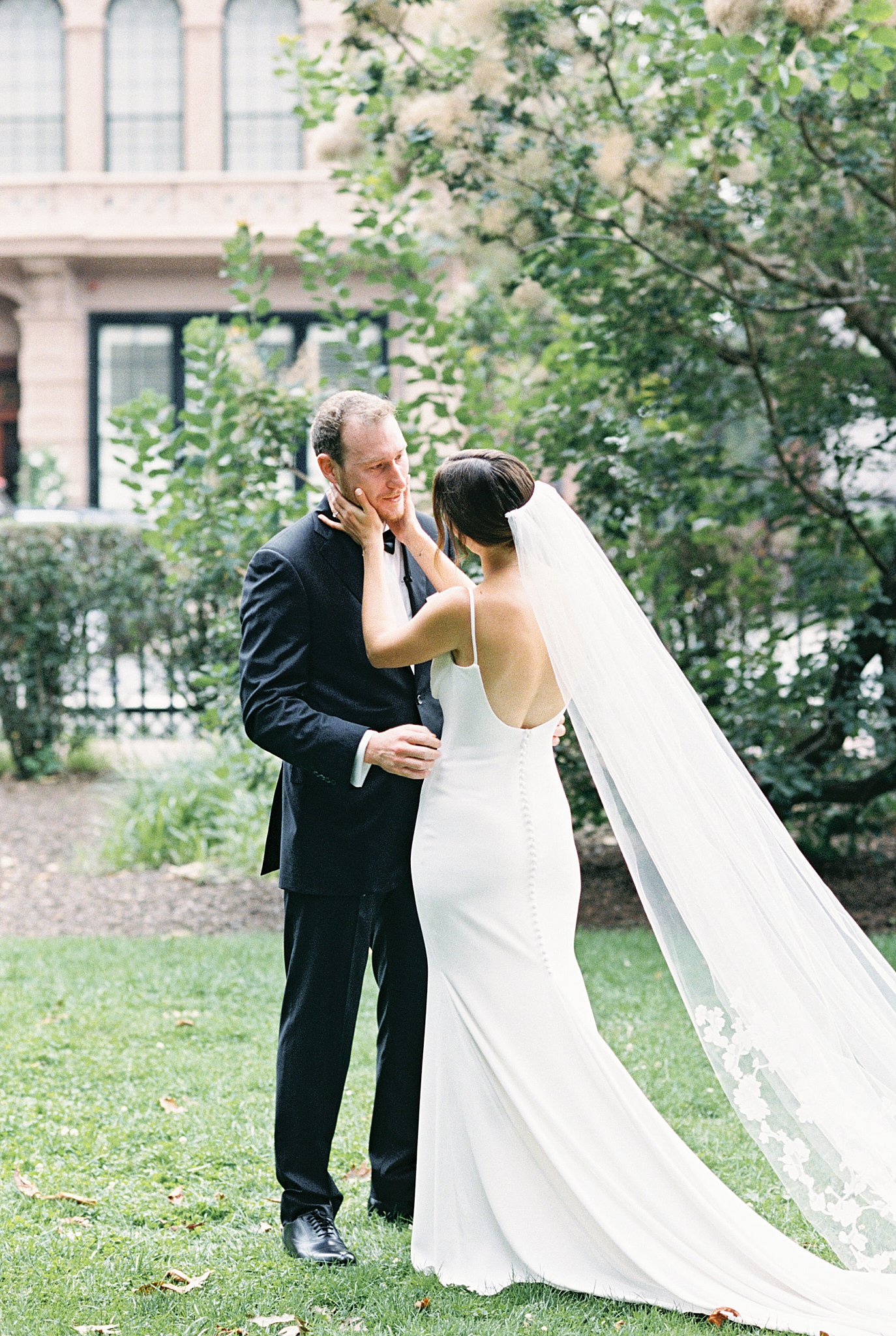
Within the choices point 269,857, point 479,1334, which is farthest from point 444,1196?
point 269,857

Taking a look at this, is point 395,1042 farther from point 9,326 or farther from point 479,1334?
point 9,326

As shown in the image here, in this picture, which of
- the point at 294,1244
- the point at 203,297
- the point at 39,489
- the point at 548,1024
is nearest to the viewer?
the point at 548,1024

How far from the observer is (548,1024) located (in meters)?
3.27

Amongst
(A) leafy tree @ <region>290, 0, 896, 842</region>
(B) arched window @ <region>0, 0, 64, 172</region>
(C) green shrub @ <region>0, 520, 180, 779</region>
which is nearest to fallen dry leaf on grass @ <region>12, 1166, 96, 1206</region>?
(A) leafy tree @ <region>290, 0, 896, 842</region>

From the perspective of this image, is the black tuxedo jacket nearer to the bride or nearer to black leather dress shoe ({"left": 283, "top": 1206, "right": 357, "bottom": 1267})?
the bride

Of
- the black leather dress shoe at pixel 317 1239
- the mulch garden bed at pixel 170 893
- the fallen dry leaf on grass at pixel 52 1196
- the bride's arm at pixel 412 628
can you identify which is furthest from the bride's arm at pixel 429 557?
the mulch garden bed at pixel 170 893

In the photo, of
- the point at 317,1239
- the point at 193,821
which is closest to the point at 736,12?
the point at 317,1239

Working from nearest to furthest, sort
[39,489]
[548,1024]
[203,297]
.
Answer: [548,1024] → [39,489] → [203,297]

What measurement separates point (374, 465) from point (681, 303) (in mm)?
4004

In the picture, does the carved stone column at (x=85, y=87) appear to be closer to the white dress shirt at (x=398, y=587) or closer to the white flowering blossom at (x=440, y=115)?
the white flowering blossom at (x=440, y=115)

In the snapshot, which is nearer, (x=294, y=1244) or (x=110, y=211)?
Answer: (x=294, y=1244)

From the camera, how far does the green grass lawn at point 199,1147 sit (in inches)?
127

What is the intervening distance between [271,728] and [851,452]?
470cm

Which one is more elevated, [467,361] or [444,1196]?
[467,361]
